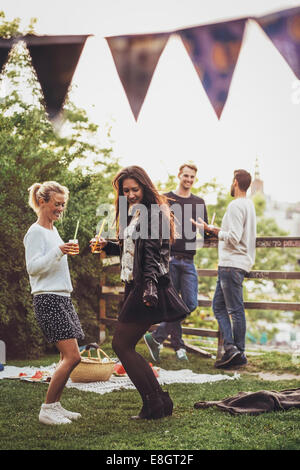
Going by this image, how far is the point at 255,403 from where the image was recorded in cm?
347

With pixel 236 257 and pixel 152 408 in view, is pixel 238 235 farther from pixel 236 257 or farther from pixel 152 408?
pixel 152 408

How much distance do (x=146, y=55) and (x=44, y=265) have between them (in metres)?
2.57

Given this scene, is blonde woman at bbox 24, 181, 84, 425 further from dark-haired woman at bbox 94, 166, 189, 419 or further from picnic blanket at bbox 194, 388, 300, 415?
picnic blanket at bbox 194, 388, 300, 415

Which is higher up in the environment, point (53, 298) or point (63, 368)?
point (53, 298)

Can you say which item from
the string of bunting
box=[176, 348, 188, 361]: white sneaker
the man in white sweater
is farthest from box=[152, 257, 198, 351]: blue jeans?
the string of bunting

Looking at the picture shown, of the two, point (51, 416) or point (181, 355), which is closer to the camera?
point (51, 416)

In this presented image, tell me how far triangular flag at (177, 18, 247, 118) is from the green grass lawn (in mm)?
2517

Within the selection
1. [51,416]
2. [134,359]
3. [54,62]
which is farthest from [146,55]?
[51,416]

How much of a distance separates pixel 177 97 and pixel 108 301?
3886 mm

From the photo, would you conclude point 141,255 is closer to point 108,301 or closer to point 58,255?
point 58,255

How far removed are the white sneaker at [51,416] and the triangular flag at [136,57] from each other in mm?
2990

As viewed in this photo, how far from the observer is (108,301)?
7.23 meters

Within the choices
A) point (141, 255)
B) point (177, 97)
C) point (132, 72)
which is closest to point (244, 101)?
point (177, 97)

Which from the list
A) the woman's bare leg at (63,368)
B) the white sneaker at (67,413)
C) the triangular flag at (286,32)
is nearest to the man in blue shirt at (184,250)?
the triangular flag at (286,32)
